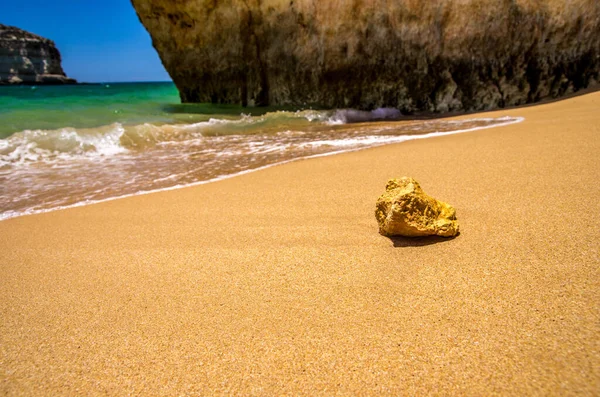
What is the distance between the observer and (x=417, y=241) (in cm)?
157

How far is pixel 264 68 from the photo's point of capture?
9.88 metres

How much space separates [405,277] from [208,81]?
1138 cm

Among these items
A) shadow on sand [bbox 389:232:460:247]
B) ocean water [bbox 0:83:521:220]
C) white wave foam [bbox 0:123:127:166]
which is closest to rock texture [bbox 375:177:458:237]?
shadow on sand [bbox 389:232:460:247]

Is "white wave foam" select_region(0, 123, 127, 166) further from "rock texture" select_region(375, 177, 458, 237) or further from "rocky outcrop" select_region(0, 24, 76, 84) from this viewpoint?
"rocky outcrop" select_region(0, 24, 76, 84)

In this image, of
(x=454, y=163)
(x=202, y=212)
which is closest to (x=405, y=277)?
(x=202, y=212)

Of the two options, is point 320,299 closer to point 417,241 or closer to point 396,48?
point 417,241

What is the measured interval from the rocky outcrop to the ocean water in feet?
208

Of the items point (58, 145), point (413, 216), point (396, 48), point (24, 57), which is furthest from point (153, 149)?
point (24, 57)

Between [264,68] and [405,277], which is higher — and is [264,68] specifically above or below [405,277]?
above

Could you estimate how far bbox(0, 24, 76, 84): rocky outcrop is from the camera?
5534 centimetres

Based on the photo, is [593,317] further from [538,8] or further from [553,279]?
[538,8]

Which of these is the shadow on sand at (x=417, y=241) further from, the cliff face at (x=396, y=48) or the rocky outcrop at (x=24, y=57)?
the rocky outcrop at (x=24, y=57)

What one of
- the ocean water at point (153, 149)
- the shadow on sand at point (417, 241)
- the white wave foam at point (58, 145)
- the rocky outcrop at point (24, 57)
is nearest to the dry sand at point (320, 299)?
the shadow on sand at point (417, 241)

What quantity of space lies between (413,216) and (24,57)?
73.6 metres
